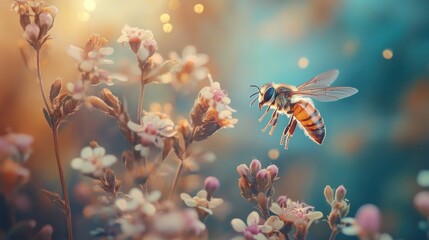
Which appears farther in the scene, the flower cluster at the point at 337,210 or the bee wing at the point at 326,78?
the bee wing at the point at 326,78

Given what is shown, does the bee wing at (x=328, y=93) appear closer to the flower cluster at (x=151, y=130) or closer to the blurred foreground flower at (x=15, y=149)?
the flower cluster at (x=151, y=130)

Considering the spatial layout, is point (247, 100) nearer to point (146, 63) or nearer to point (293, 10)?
point (293, 10)

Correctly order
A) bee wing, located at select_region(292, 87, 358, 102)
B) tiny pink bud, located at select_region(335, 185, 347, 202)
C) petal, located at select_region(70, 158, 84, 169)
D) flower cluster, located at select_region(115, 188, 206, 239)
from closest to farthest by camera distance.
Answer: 1. flower cluster, located at select_region(115, 188, 206, 239)
2. petal, located at select_region(70, 158, 84, 169)
3. tiny pink bud, located at select_region(335, 185, 347, 202)
4. bee wing, located at select_region(292, 87, 358, 102)

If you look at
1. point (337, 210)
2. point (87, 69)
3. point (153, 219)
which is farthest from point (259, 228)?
point (87, 69)

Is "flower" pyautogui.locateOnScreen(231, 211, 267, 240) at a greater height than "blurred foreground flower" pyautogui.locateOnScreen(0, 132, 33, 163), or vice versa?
"blurred foreground flower" pyautogui.locateOnScreen(0, 132, 33, 163)

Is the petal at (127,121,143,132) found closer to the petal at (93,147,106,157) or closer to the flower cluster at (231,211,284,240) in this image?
the petal at (93,147,106,157)

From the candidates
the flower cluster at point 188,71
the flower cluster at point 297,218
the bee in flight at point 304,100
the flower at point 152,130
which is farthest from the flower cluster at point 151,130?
the bee in flight at point 304,100

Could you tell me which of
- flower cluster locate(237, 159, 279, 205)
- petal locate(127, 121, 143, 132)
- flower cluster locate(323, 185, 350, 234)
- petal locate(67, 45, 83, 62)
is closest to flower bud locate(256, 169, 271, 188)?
flower cluster locate(237, 159, 279, 205)
